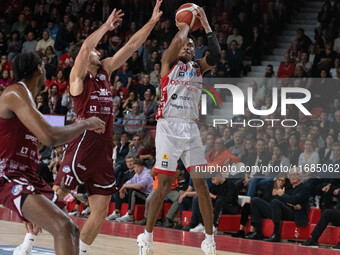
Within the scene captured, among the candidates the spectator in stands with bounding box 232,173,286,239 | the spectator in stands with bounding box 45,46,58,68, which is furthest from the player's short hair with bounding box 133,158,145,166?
the spectator in stands with bounding box 45,46,58,68

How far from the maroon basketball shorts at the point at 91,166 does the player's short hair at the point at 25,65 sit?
179 cm

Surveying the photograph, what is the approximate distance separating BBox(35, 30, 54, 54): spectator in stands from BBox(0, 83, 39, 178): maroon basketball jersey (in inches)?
523

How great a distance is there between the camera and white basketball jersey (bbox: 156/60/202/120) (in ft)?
22.8

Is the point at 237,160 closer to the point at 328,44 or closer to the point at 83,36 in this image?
the point at 328,44

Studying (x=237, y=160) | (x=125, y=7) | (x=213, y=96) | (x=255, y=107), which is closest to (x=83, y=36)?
(x=125, y=7)

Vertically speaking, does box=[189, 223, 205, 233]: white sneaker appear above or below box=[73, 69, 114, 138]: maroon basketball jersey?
below

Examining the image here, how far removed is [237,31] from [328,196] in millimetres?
6123

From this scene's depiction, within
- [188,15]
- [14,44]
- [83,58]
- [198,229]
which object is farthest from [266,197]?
[14,44]

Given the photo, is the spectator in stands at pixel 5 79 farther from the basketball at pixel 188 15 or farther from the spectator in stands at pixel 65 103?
the basketball at pixel 188 15

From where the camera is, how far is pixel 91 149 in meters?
6.31

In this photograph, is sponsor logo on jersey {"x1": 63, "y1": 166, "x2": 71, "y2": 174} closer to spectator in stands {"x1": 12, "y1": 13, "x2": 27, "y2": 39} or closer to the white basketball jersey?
the white basketball jersey

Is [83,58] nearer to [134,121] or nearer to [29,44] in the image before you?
[134,121]

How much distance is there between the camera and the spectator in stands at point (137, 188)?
36.9 ft

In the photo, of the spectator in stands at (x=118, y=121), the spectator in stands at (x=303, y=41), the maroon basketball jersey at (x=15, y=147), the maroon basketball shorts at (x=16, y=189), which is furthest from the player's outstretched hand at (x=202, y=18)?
the spectator in stands at (x=303, y=41)
